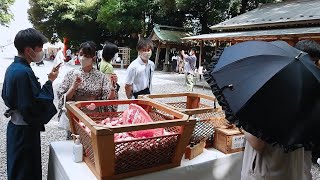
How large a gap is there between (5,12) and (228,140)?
25.9 metres

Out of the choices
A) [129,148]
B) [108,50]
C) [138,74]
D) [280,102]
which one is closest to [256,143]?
[280,102]

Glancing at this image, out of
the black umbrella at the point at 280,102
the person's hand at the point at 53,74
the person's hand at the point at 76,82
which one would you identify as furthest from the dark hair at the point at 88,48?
the black umbrella at the point at 280,102

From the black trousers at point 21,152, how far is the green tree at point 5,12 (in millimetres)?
23924

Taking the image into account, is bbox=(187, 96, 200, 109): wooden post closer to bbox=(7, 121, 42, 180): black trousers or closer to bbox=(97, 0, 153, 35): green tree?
bbox=(7, 121, 42, 180): black trousers

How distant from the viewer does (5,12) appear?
2350 cm

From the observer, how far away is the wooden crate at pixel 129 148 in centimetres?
170

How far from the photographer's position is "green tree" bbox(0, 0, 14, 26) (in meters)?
22.5

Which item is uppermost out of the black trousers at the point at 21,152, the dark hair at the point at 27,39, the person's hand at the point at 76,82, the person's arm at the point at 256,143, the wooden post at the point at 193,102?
the dark hair at the point at 27,39

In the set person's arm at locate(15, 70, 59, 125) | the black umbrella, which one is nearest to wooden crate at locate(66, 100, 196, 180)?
person's arm at locate(15, 70, 59, 125)

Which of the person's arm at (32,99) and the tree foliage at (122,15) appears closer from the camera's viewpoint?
the person's arm at (32,99)

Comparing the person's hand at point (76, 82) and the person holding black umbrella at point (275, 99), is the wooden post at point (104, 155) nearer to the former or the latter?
the person holding black umbrella at point (275, 99)

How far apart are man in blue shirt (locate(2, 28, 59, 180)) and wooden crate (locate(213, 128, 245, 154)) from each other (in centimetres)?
141

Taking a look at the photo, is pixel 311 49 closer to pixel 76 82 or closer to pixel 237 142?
pixel 237 142

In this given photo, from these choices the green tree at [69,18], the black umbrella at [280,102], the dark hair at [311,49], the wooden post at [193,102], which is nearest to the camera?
the black umbrella at [280,102]
